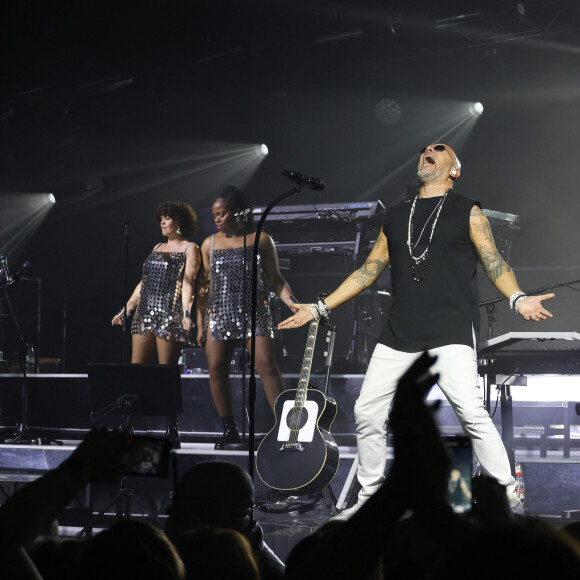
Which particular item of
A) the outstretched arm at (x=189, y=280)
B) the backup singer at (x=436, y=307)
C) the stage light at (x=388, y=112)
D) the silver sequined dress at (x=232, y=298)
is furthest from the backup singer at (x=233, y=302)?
the stage light at (x=388, y=112)

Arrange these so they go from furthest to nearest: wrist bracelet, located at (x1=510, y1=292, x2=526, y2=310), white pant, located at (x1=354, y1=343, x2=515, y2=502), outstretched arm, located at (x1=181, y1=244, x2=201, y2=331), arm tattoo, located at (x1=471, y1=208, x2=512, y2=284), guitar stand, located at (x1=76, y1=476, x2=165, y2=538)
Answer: outstretched arm, located at (x1=181, y1=244, x2=201, y2=331), guitar stand, located at (x1=76, y1=476, x2=165, y2=538), arm tattoo, located at (x1=471, y1=208, x2=512, y2=284), wrist bracelet, located at (x1=510, y1=292, x2=526, y2=310), white pant, located at (x1=354, y1=343, x2=515, y2=502)

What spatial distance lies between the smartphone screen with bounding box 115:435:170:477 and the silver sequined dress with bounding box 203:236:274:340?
5236mm

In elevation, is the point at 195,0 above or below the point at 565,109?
above

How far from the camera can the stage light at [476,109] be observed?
510 inches

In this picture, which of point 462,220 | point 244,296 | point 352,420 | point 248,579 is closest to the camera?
point 248,579

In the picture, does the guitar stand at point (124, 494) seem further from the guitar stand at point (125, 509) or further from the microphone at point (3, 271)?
the microphone at point (3, 271)

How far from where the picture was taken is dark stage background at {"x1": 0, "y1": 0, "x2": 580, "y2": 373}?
1122 cm

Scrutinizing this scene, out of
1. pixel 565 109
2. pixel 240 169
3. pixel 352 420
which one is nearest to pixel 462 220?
pixel 352 420

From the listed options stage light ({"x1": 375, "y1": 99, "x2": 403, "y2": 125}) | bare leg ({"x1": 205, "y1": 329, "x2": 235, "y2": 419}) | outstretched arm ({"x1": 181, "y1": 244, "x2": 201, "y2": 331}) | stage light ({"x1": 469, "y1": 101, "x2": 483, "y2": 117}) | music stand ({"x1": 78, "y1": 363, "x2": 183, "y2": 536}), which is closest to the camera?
music stand ({"x1": 78, "y1": 363, "x2": 183, "y2": 536})

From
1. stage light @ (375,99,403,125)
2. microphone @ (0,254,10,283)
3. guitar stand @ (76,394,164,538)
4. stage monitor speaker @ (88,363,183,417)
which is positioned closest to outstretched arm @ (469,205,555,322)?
stage monitor speaker @ (88,363,183,417)

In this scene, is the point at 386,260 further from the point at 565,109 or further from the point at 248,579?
the point at 565,109

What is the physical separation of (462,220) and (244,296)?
2.52 metres

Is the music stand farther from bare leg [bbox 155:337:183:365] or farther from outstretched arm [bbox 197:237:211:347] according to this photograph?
outstretched arm [bbox 197:237:211:347]

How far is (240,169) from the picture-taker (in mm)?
14484
